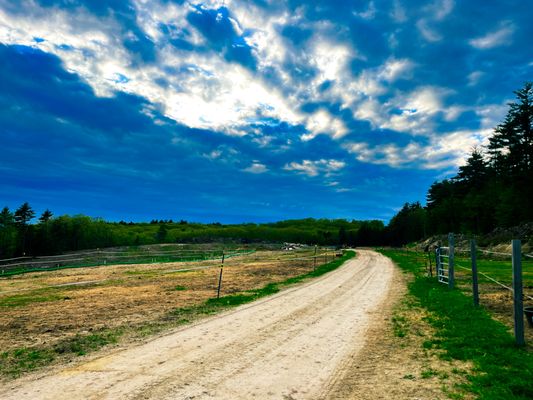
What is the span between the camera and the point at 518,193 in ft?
197

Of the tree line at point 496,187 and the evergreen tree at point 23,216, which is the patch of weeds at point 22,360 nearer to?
the tree line at point 496,187

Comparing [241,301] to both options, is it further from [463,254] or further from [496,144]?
[496,144]

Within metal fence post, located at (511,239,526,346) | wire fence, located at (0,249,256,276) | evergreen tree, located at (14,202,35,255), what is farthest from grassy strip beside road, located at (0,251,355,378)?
evergreen tree, located at (14,202,35,255)

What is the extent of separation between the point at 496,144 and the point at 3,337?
99.4 meters

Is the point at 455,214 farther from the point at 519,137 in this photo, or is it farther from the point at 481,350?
the point at 481,350

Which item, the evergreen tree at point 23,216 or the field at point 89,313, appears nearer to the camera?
the field at point 89,313

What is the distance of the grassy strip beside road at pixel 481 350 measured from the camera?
5.48m

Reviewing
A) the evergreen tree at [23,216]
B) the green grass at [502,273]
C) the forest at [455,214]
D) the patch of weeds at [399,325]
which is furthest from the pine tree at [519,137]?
the evergreen tree at [23,216]

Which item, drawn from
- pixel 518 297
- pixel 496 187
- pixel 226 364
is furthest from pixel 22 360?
pixel 496 187

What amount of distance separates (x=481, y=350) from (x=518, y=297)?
1.76 meters

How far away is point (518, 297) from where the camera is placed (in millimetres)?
8094

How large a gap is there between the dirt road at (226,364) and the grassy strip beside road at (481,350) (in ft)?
6.72

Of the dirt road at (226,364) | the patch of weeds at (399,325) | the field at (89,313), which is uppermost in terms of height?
the dirt road at (226,364)

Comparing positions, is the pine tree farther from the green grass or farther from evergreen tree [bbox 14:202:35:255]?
evergreen tree [bbox 14:202:35:255]
